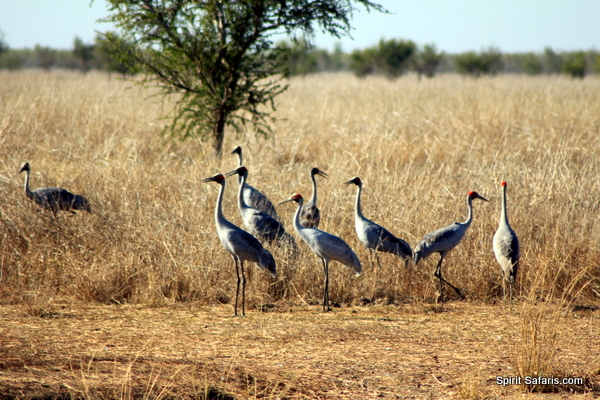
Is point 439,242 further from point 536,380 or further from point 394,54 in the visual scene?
point 394,54

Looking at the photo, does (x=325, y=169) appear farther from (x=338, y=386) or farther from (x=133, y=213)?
(x=338, y=386)

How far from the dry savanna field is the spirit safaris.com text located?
0.08ft

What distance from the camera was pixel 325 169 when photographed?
10844 millimetres

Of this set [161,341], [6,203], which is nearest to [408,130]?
[6,203]

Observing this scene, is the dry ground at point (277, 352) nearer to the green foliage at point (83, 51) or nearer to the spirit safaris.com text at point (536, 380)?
the spirit safaris.com text at point (536, 380)

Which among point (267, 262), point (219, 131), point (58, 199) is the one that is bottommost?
point (267, 262)

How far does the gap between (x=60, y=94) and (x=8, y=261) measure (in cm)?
1101

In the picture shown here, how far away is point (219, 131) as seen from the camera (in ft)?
37.9

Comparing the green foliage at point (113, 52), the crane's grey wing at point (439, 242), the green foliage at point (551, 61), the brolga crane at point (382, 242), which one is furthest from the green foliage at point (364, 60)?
the green foliage at point (551, 61)

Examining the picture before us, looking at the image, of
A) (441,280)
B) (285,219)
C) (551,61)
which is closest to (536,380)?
(441,280)

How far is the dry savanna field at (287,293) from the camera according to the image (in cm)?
418

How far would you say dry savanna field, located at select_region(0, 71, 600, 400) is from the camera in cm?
418

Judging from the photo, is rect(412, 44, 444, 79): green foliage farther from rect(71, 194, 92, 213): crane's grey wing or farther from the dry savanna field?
rect(71, 194, 92, 213): crane's grey wing

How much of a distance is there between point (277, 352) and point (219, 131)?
7252mm
